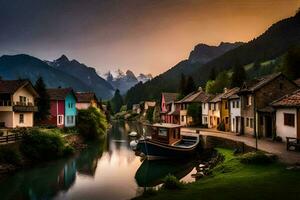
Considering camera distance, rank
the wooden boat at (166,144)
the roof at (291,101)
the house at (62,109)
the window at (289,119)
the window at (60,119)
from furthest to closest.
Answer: the window at (60,119) → the house at (62,109) → the wooden boat at (166,144) → the window at (289,119) → the roof at (291,101)

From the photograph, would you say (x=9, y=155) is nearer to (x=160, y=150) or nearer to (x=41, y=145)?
(x=41, y=145)

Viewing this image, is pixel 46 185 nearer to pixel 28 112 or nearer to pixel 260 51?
pixel 28 112

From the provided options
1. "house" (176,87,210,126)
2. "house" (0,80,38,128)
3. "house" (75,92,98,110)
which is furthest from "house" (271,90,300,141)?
"house" (75,92,98,110)

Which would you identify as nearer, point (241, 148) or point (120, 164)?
point (241, 148)

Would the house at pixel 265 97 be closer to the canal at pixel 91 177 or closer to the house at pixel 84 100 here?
the canal at pixel 91 177

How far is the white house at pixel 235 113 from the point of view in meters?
49.5

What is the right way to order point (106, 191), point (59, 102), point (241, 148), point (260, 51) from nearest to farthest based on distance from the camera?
1. point (106, 191)
2. point (241, 148)
3. point (59, 102)
4. point (260, 51)

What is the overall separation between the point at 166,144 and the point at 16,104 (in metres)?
24.5

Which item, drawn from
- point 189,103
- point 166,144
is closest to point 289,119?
point 166,144

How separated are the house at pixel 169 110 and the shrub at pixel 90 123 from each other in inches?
889

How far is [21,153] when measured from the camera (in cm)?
3559

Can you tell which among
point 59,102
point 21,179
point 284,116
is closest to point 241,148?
point 284,116

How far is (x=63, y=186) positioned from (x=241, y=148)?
59.2 feet

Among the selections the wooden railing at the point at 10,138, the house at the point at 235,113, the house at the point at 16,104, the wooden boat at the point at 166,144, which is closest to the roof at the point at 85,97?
the house at the point at 16,104
